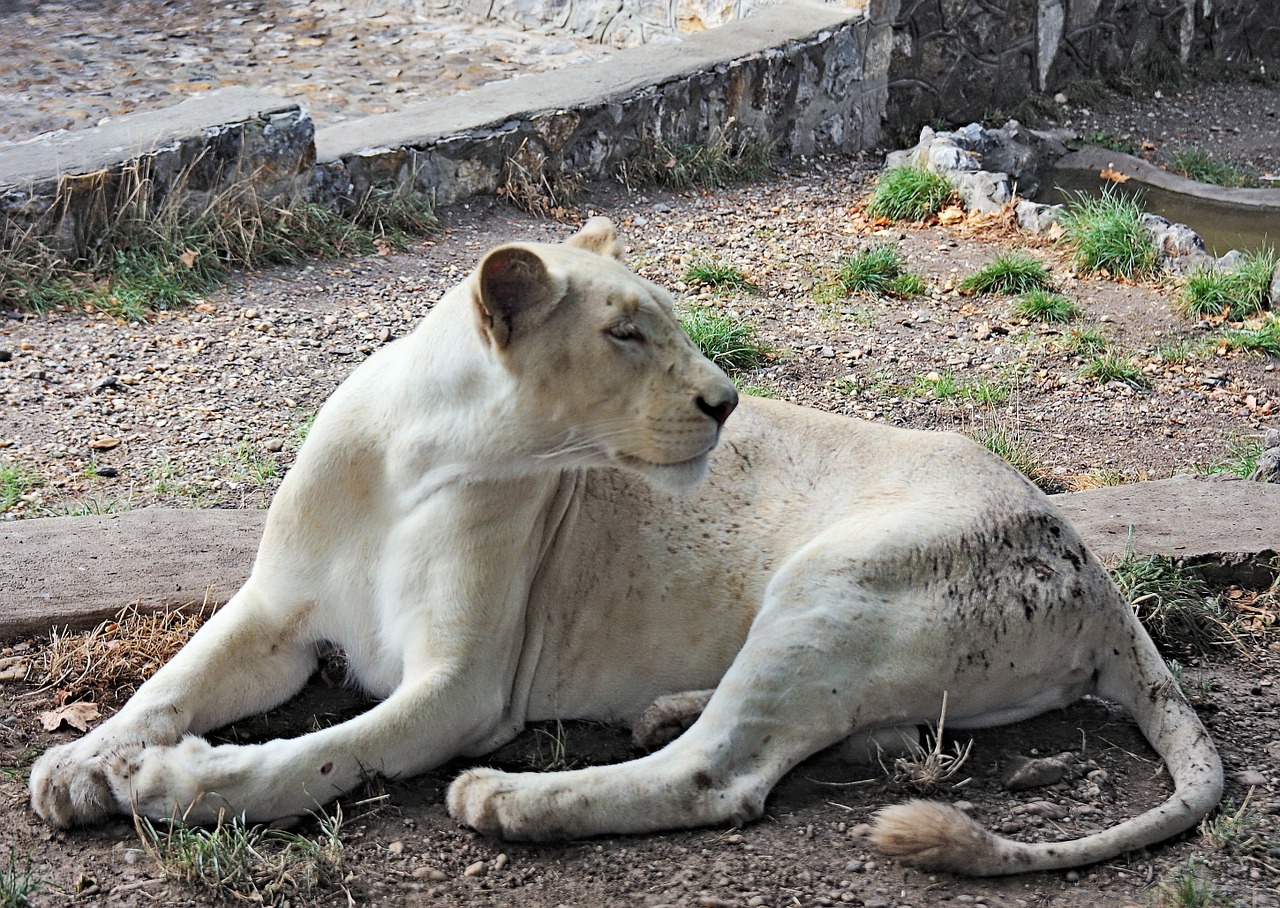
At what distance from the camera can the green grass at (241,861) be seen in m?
2.99

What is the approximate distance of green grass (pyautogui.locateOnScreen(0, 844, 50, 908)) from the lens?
2.90 metres

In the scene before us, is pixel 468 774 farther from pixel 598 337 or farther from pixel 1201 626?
pixel 1201 626

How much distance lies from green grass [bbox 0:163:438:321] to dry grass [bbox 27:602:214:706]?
3.46 m

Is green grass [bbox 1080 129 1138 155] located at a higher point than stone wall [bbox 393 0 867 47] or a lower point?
lower

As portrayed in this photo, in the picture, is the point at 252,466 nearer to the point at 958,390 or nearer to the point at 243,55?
the point at 958,390

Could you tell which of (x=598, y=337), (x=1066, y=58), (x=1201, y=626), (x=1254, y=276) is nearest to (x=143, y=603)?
(x=598, y=337)

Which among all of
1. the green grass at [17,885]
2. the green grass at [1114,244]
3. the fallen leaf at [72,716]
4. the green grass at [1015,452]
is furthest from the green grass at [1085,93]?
the green grass at [17,885]

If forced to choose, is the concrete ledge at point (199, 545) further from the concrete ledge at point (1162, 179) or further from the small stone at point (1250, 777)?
the concrete ledge at point (1162, 179)

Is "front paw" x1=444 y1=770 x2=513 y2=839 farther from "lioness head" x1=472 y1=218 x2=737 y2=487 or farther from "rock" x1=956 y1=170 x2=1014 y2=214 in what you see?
"rock" x1=956 y1=170 x2=1014 y2=214

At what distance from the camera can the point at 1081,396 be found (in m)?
7.09

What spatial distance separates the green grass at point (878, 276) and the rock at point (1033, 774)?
5101 mm

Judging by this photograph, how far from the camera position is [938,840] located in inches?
120

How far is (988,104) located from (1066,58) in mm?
1299

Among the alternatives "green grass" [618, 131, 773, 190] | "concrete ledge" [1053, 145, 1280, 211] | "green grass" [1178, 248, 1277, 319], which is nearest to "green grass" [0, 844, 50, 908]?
"green grass" [1178, 248, 1277, 319]
